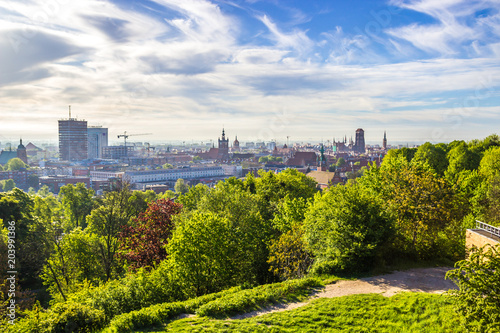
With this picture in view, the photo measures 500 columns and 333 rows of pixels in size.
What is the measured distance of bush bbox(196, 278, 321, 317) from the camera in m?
13.1

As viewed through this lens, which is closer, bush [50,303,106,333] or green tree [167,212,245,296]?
bush [50,303,106,333]

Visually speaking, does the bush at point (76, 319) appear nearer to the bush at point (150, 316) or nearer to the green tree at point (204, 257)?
the bush at point (150, 316)

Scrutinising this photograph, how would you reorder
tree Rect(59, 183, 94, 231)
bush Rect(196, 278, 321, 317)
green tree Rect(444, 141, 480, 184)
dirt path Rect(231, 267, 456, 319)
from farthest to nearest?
tree Rect(59, 183, 94, 231) → green tree Rect(444, 141, 480, 184) → dirt path Rect(231, 267, 456, 319) → bush Rect(196, 278, 321, 317)

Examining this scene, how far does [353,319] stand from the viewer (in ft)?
38.9

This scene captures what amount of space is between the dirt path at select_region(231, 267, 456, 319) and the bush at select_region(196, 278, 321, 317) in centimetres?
42

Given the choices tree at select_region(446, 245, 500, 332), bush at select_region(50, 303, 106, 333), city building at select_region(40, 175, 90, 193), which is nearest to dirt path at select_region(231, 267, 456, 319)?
bush at select_region(50, 303, 106, 333)

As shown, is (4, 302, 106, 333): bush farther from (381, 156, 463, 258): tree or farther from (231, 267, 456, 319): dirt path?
(381, 156, 463, 258): tree

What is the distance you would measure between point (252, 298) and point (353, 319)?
411 centimetres

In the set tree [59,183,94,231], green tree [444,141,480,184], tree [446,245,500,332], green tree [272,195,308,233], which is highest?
green tree [444,141,480,184]

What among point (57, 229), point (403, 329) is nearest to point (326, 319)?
point (403, 329)

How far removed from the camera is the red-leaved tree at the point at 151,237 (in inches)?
907

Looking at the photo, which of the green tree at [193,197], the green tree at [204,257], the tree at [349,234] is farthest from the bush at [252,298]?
the green tree at [193,197]

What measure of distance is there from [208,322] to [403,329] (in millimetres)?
6644

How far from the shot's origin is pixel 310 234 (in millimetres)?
18609
